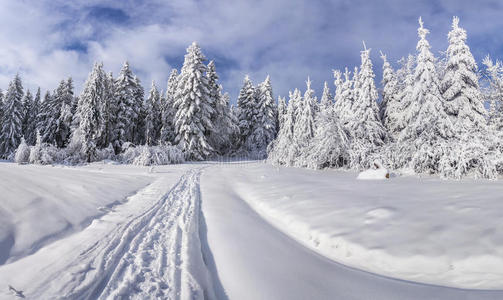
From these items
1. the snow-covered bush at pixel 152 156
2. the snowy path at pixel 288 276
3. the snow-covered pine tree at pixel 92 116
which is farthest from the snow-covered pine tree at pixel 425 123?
the snow-covered pine tree at pixel 92 116

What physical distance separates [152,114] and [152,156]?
46.7 feet

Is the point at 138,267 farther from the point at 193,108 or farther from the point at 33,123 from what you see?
the point at 33,123

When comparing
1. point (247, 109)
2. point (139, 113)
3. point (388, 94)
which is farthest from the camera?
point (247, 109)

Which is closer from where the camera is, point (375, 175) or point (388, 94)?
point (375, 175)

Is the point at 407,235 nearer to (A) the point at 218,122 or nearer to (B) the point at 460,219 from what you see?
(B) the point at 460,219

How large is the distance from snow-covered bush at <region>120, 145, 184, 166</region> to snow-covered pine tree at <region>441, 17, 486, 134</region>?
19.6 meters

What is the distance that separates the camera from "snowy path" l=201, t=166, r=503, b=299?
1.97 meters

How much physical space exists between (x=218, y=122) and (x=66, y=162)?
15146mm

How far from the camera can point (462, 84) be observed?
1290 cm

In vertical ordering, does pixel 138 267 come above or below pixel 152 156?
below

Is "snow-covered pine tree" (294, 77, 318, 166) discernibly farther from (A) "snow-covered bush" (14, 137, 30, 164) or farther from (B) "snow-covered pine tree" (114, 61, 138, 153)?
(A) "snow-covered bush" (14, 137, 30, 164)

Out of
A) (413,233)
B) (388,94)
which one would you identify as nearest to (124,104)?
(388,94)

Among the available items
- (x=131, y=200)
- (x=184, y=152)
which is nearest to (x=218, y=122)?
(x=184, y=152)

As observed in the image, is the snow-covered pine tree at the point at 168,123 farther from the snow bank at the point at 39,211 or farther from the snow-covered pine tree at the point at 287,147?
the snow bank at the point at 39,211
